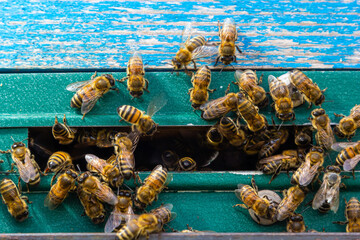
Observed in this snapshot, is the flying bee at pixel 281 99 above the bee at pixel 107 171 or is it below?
above

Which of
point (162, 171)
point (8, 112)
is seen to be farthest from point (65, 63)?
point (162, 171)

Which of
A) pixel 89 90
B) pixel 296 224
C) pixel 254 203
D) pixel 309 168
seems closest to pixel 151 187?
pixel 254 203

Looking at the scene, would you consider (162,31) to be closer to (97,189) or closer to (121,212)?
(97,189)

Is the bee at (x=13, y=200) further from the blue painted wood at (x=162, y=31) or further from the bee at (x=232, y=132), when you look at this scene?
the bee at (x=232, y=132)

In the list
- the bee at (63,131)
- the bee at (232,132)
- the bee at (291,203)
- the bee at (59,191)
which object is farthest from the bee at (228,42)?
the bee at (59,191)

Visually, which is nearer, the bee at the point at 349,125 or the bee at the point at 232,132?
the bee at the point at 349,125

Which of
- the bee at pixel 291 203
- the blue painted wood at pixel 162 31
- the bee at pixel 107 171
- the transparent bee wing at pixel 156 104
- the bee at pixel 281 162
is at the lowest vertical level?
the bee at pixel 107 171

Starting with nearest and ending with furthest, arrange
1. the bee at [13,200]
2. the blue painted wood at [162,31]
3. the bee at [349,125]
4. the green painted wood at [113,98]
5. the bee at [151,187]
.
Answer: the bee at [13,200], the bee at [151,187], the bee at [349,125], the green painted wood at [113,98], the blue painted wood at [162,31]

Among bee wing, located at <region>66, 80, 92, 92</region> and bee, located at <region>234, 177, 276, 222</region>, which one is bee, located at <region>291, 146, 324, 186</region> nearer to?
bee, located at <region>234, 177, 276, 222</region>
